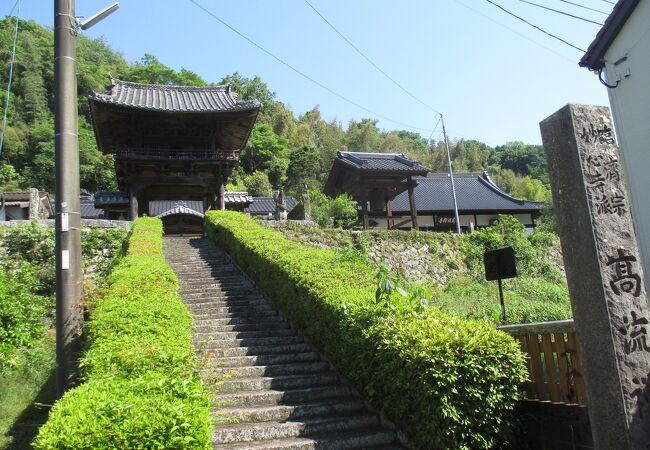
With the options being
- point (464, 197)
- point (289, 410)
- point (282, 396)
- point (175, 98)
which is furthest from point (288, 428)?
A: point (464, 197)

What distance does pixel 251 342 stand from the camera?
8516 mm

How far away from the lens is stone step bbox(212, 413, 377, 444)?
569cm

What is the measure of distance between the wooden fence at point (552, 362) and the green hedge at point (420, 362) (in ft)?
1.69

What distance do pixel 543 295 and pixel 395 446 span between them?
14.0 m

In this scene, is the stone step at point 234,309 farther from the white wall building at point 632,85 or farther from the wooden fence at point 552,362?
the white wall building at point 632,85

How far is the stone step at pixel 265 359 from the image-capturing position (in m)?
7.62

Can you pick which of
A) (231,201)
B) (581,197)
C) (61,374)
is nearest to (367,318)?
(581,197)

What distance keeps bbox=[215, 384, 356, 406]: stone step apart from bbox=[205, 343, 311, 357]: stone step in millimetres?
1195

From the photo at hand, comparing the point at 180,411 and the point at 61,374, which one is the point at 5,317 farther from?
the point at 180,411

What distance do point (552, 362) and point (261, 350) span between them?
4.53m

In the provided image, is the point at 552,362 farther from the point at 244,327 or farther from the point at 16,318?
the point at 16,318

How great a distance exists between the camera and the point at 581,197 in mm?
4695

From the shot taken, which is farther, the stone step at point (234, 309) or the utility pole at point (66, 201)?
the stone step at point (234, 309)

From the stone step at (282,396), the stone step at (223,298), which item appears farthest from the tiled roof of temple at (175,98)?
the stone step at (282,396)
